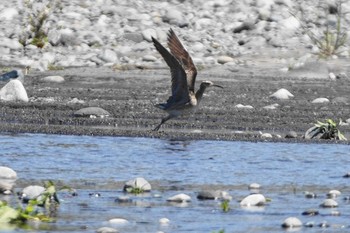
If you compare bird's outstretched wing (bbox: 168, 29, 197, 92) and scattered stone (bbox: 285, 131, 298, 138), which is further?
bird's outstretched wing (bbox: 168, 29, 197, 92)

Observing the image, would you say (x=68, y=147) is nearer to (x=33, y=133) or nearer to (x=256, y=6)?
(x=33, y=133)

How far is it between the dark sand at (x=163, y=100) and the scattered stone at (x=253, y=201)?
3998mm

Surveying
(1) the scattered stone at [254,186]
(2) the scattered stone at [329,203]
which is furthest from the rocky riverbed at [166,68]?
(2) the scattered stone at [329,203]

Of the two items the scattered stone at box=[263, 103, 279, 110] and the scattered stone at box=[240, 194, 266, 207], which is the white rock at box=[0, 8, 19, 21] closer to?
the scattered stone at box=[263, 103, 279, 110]

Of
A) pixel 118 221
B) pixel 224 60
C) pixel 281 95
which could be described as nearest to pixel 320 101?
pixel 281 95

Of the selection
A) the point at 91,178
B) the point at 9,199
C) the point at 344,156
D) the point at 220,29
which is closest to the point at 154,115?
the point at 344,156

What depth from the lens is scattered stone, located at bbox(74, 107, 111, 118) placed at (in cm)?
1413

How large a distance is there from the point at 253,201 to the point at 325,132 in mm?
4338

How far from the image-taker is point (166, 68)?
19594mm

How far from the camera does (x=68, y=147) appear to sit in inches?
466

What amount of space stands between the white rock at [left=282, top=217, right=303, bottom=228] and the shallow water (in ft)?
0.18

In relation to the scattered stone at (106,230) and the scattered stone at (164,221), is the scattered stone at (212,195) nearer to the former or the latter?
the scattered stone at (164,221)

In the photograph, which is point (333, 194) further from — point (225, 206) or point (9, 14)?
point (9, 14)

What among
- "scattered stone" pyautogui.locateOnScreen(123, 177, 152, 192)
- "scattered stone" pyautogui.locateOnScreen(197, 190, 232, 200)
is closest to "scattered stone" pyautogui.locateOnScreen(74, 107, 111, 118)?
"scattered stone" pyautogui.locateOnScreen(123, 177, 152, 192)
